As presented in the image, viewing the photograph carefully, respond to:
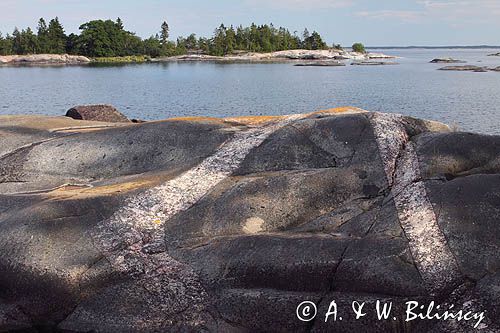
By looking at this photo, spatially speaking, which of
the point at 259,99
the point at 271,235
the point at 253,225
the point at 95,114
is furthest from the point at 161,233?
the point at 259,99

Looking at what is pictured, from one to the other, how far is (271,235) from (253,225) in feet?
2.30

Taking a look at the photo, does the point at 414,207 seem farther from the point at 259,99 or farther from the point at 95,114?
the point at 259,99

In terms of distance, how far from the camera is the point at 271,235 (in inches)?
451

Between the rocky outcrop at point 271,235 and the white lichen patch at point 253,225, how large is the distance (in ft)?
0.12

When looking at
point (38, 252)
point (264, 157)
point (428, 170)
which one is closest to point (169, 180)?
point (264, 157)

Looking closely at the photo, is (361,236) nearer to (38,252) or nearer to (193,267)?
(193,267)

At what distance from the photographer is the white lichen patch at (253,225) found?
11.9 meters

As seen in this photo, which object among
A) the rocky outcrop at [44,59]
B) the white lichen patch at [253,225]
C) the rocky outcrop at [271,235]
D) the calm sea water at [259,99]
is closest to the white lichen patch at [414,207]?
the rocky outcrop at [271,235]

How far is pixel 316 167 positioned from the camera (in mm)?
13695

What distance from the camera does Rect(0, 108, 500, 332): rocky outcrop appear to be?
10141 millimetres

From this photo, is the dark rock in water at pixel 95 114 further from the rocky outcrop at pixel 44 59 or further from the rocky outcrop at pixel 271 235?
the rocky outcrop at pixel 44 59


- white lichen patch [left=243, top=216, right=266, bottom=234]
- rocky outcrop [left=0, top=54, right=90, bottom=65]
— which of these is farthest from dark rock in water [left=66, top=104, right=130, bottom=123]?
rocky outcrop [left=0, top=54, right=90, bottom=65]

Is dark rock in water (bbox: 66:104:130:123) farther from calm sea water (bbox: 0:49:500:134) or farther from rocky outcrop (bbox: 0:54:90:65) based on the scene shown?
rocky outcrop (bbox: 0:54:90:65)

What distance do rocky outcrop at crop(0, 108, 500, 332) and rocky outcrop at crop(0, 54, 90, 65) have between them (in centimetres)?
18961
